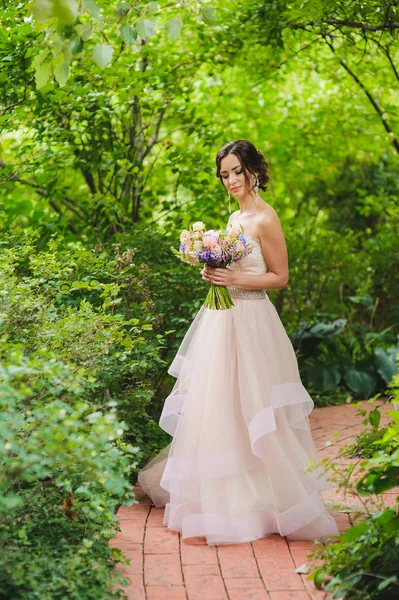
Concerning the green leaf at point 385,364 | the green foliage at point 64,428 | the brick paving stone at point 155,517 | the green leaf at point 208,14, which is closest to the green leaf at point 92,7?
the green leaf at point 208,14

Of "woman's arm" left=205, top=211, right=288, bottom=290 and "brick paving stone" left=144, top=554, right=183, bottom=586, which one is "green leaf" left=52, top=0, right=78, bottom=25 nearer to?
"woman's arm" left=205, top=211, right=288, bottom=290

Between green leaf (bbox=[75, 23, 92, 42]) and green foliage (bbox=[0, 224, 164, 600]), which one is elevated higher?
green leaf (bbox=[75, 23, 92, 42])

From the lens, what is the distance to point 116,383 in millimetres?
5059

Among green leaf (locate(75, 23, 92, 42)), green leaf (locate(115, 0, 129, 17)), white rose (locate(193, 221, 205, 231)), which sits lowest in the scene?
white rose (locate(193, 221, 205, 231))

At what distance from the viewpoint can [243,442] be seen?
4.26 meters

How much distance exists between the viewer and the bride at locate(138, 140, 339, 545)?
13.5 ft

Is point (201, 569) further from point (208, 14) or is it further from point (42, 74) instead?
point (208, 14)

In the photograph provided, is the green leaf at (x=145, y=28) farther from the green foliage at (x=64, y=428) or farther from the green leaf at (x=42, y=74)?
the green foliage at (x=64, y=428)

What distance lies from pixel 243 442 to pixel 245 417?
0.52ft

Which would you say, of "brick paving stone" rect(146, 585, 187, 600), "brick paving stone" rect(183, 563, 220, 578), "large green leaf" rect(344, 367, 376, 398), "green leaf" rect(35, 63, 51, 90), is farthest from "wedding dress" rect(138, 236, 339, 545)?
"large green leaf" rect(344, 367, 376, 398)

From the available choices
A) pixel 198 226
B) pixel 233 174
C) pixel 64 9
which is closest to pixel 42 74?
pixel 64 9

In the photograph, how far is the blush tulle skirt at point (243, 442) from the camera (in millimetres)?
4109

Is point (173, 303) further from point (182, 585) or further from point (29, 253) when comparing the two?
point (182, 585)

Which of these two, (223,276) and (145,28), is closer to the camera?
(145,28)
